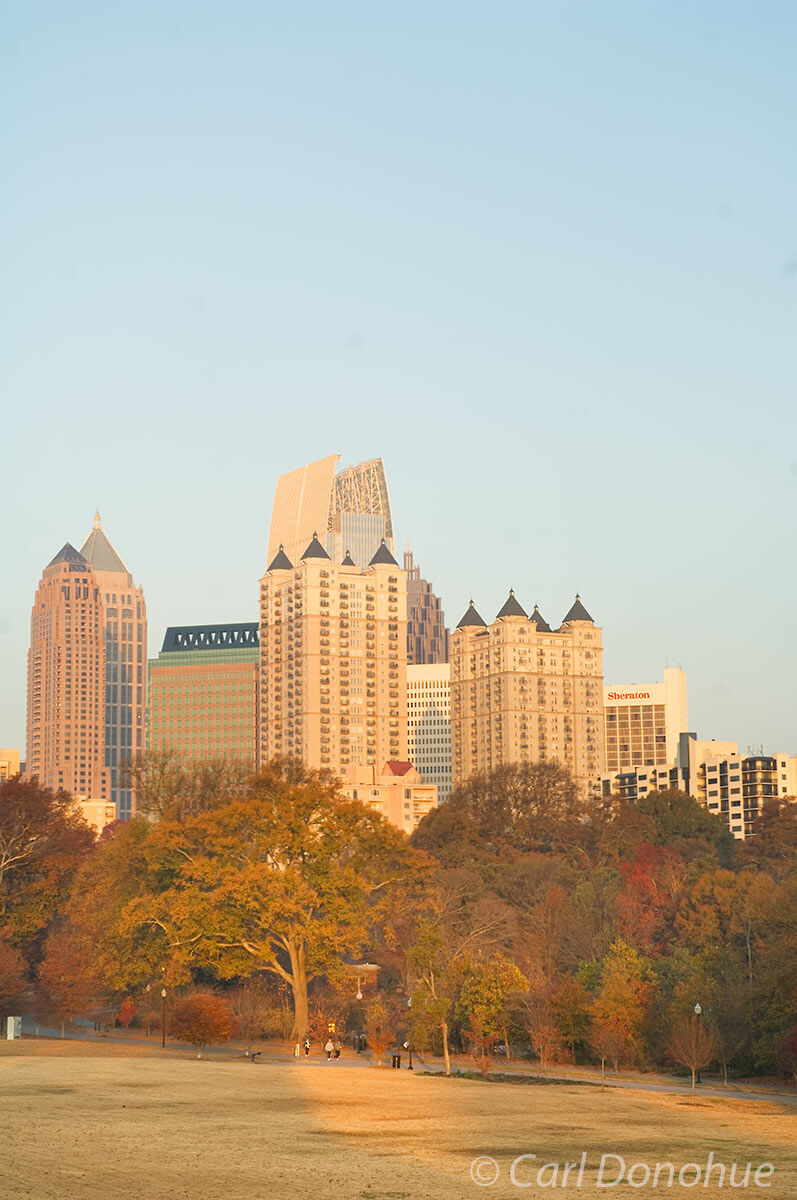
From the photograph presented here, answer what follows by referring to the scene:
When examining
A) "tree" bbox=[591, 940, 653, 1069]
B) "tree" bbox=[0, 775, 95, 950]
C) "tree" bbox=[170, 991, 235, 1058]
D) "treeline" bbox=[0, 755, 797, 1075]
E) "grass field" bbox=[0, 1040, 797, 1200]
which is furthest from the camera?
"tree" bbox=[0, 775, 95, 950]

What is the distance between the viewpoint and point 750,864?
130m

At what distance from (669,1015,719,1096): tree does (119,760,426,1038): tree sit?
76.3ft

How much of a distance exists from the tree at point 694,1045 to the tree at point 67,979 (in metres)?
36.1

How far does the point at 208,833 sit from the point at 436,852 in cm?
5937

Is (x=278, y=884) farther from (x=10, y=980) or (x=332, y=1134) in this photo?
(x=332, y=1134)

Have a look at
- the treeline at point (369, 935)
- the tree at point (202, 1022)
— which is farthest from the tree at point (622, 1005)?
the tree at point (202, 1022)

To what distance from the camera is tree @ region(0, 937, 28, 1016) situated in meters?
89.2

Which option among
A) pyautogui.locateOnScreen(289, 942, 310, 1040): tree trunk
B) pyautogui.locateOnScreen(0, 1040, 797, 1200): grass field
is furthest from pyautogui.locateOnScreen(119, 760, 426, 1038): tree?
pyautogui.locateOnScreen(0, 1040, 797, 1200): grass field

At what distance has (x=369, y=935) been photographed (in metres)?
97.1

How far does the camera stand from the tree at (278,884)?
86375mm

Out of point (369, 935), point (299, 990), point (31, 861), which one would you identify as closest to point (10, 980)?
point (31, 861)

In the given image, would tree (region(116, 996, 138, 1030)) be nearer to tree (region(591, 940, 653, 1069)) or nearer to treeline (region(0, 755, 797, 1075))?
treeline (region(0, 755, 797, 1075))

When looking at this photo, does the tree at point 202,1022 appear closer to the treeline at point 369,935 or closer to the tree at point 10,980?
the treeline at point 369,935

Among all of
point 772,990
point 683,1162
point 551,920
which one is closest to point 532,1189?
point 683,1162
